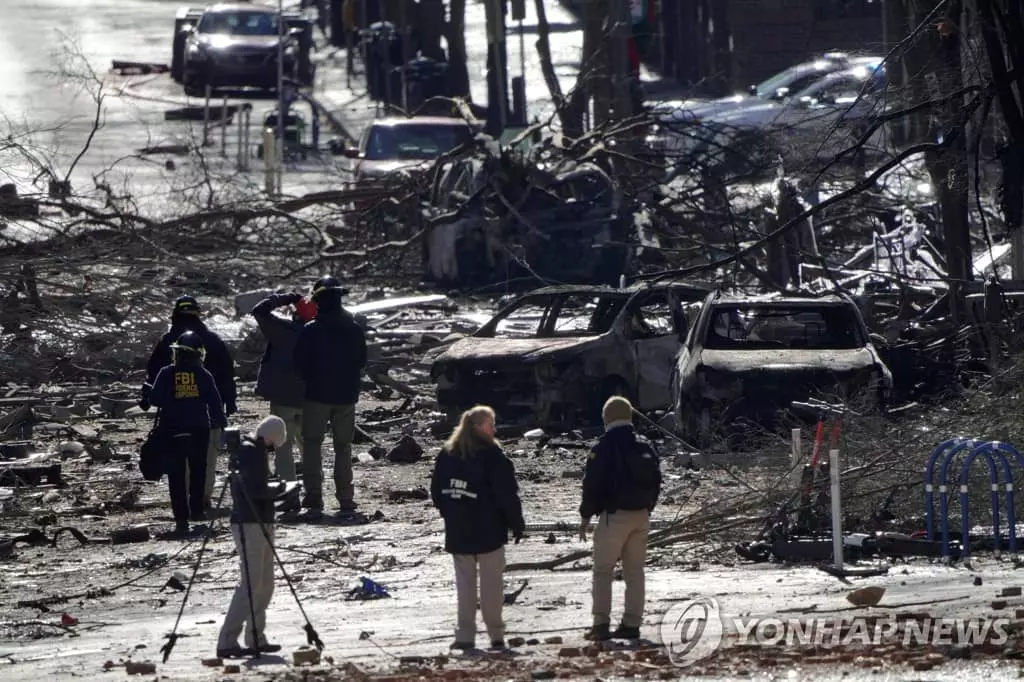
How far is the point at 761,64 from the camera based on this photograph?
144 ft

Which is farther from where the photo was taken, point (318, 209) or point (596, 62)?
point (596, 62)

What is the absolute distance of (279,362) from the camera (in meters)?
14.1

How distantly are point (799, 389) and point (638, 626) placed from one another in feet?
19.5

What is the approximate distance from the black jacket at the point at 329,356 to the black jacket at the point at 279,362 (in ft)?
1.00

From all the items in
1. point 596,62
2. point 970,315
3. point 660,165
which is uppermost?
point 596,62

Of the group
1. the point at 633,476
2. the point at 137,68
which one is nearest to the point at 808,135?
the point at 633,476

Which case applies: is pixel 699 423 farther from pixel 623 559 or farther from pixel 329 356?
pixel 623 559


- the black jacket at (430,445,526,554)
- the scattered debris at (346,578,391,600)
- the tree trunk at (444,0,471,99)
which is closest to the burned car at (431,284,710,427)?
the scattered debris at (346,578,391,600)

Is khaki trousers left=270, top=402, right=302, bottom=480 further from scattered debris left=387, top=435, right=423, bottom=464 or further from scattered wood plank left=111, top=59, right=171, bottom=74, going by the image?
scattered wood plank left=111, top=59, right=171, bottom=74

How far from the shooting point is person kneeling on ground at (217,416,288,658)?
9484 millimetres

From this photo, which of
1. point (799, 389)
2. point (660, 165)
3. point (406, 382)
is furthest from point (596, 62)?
point (799, 389)

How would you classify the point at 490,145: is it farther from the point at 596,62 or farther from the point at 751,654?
the point at 751,654

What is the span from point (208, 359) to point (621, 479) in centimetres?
537

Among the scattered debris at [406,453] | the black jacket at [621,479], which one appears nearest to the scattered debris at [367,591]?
the black jacket at [621,479]
